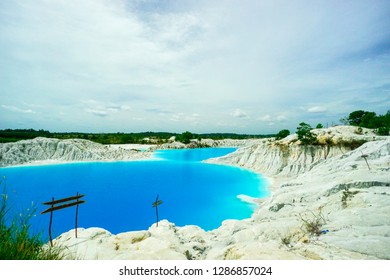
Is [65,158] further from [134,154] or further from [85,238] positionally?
[85,238]

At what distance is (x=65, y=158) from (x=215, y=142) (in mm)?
56676

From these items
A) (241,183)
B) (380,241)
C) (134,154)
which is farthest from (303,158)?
(134,154)

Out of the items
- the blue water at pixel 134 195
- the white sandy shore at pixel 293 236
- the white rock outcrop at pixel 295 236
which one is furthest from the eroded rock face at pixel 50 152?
the white rock outcrop at pixel 295 236

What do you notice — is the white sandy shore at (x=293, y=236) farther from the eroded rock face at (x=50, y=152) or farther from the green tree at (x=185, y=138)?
the green tree at (x=185, y=138)

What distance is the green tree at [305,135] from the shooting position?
28.6m

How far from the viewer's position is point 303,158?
2848 cm

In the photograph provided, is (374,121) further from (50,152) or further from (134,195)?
(50,152)

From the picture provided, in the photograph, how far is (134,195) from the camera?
22625 mm

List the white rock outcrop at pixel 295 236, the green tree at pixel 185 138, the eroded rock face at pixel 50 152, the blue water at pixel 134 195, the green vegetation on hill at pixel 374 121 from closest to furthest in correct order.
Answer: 1. the white rock outcrop at pixel 295 236
2. the blue water at pixel 134 195
3. the green vegetation on hill at pixel 374 121
4. the eroded rock face at pixel 50 152
5. the green tree at pixel 185 138

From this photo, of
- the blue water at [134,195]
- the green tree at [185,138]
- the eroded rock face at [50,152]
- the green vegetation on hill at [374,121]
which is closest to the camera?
the blue water at [134,195]

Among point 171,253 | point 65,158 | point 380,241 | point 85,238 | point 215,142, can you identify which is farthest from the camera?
point 215,142

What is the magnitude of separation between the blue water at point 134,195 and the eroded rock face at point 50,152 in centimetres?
526

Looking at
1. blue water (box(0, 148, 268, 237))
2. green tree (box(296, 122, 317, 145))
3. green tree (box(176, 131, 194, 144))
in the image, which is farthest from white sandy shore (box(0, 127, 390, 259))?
green tree (box(176, 131, 194, 144))
